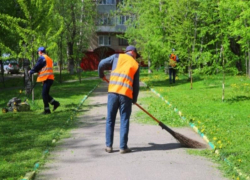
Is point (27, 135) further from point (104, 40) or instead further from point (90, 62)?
point (104, 40)

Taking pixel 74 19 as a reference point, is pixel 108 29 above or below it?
above

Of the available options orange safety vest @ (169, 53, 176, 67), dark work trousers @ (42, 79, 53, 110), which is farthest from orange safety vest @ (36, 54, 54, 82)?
orange safety vest @ (169, 53, 176, 67)

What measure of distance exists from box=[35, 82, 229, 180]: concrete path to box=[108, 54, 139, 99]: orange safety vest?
1.13m

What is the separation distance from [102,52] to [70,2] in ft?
89.9

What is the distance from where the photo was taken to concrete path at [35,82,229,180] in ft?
17.8

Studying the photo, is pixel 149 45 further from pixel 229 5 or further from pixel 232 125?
pixel 232 125

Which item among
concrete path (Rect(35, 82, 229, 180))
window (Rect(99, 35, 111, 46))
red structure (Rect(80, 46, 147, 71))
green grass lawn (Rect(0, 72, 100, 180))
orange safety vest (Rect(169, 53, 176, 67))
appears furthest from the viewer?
window (Rect(99, 35, 111, 46))

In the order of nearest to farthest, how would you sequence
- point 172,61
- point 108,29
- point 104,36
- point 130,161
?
point 130,161
point 172,61
point 108,29
point 104,36

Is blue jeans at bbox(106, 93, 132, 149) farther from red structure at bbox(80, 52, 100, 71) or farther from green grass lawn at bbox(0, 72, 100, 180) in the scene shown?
red structure at bbox(80, 52, 100, 71)

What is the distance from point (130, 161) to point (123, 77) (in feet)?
4.92

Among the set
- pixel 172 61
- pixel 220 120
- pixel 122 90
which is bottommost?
pixel 220 120

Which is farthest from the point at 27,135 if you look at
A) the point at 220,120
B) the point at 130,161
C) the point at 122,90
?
the point at 220,120

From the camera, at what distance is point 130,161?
616 cm

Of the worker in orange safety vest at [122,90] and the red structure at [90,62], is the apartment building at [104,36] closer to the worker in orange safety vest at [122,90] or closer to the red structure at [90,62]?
the red structure at [90,62]
